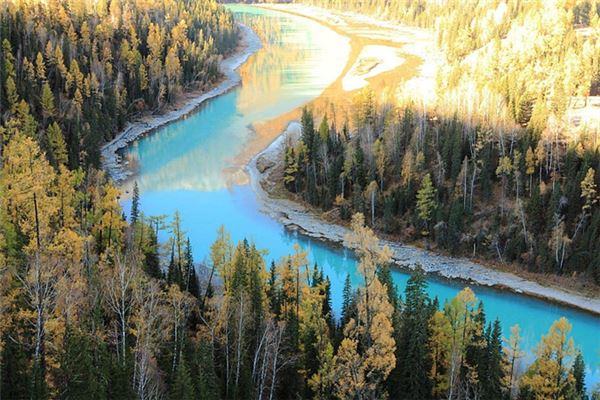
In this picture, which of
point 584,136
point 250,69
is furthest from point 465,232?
point 250,69

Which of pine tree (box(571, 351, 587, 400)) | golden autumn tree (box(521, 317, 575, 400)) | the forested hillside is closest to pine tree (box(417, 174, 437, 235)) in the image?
pine tree (box(571, 351, 587, 400))

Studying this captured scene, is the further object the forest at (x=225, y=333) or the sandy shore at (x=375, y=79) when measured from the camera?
the sandy shore at (x=375, y=79)

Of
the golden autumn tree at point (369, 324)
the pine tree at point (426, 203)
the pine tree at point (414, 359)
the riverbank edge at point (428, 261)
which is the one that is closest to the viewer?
the golden autumn tree at point (369, 324)

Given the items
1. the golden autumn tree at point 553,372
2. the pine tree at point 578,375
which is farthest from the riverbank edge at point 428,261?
the golden autumn tree at point 553,372

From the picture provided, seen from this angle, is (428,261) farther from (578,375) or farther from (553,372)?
(553,372)

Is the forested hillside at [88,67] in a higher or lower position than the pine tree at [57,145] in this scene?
higher

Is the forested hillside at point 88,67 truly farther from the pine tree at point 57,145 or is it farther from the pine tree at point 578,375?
the pine tree at point 578,375
